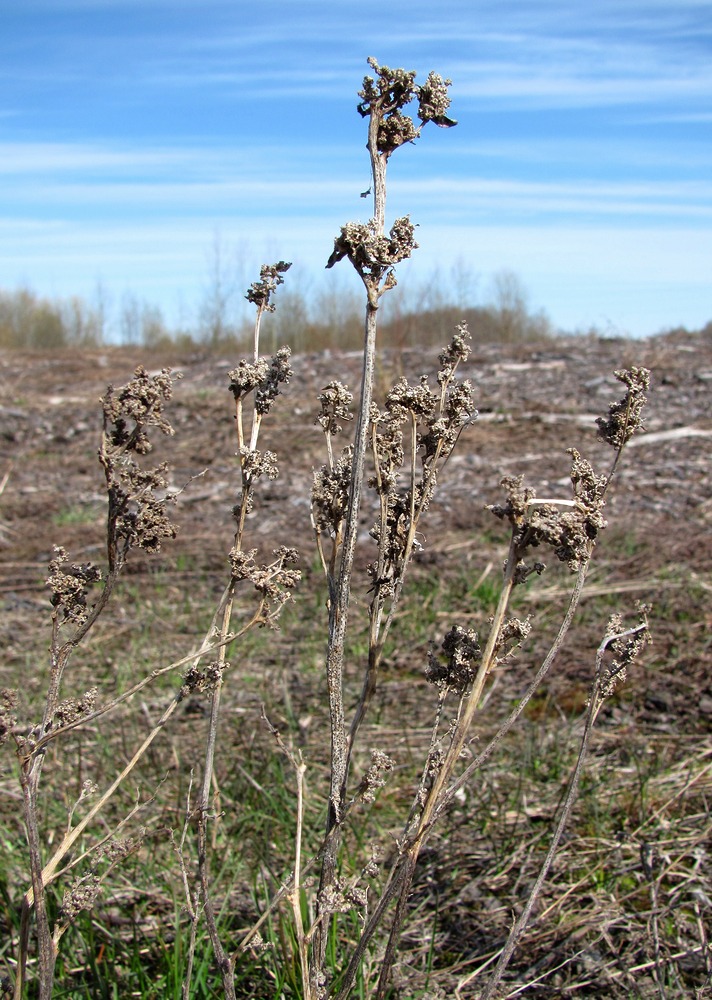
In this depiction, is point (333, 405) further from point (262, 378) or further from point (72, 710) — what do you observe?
point (72, 710)

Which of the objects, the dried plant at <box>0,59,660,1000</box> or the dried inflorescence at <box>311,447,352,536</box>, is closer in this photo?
the dried plant at <box>0,59,660,1000</box>

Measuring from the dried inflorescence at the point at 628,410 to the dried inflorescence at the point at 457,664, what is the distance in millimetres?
395

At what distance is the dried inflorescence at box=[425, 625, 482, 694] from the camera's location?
1.31 meters

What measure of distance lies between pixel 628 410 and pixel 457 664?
1.63 feet

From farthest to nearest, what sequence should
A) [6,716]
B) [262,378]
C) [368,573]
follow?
[262,378] < [368,573] < [6,716]

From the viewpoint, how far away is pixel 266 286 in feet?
5.09

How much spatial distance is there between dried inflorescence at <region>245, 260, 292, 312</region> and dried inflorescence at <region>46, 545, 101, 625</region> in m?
0.55

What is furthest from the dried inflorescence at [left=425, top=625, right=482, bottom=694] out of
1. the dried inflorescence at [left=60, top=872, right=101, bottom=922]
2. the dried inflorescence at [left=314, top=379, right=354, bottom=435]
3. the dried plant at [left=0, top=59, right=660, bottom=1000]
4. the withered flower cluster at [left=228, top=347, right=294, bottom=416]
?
the dried inflorescence at [left=60, top=872, right=101, bottom=922]

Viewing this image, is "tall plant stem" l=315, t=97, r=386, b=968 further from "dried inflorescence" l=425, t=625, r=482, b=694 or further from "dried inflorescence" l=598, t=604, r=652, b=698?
"dried inflorescence" l=598, t=604, r=652, b=698

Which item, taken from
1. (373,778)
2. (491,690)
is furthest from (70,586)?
(491,690)

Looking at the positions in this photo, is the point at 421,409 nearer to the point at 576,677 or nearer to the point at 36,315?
the point at 576,677

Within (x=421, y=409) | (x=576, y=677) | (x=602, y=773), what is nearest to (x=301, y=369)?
(x=576, y=677)

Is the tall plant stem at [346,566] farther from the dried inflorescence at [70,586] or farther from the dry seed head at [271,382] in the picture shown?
the dried inflorescence at [70,586]

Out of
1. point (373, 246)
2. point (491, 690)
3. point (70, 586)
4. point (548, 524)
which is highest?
point (373, 246)
